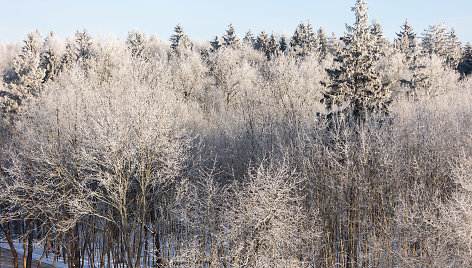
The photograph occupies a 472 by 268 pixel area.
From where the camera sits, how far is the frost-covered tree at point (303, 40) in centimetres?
5566

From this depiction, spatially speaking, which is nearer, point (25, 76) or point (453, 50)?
point (25, 76)

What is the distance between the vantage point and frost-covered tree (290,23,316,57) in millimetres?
55656

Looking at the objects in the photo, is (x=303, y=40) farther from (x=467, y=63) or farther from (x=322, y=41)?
(x=467, y=63)

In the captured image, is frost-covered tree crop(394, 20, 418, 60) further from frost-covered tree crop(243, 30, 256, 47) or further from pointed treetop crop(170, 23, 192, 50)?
pointed treetop crop(170, 23, 192, 50)

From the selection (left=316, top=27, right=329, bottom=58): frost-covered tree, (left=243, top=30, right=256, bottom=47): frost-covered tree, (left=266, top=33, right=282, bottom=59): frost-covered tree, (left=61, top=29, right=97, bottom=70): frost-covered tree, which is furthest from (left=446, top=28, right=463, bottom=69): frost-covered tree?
(left=61, top=29, right=97, bottom=70): frost-covered tree

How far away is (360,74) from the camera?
2134 cm

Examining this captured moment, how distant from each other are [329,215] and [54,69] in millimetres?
37139

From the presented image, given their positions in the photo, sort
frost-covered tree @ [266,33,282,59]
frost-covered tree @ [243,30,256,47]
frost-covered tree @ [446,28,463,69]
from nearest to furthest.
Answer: frost-covered tree @ [446,28,463,69] < frost-covered tree @ [266,33,282,59] < frost-covered tree @ [243,30,256,47]

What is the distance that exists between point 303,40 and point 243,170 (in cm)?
3748

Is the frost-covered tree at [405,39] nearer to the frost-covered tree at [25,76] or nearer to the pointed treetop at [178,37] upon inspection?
the pointed treetop at [178,37]

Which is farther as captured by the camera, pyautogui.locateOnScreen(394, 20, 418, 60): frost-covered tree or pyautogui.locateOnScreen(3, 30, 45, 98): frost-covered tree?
pyautogui.locateOnScreen(394, 20, 418, 60): frost-covered tree

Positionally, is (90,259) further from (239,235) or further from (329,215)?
(329,215)

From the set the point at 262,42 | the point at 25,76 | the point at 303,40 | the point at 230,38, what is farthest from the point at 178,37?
the point at 25,76

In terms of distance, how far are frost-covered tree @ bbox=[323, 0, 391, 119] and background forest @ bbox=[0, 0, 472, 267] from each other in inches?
3.5
